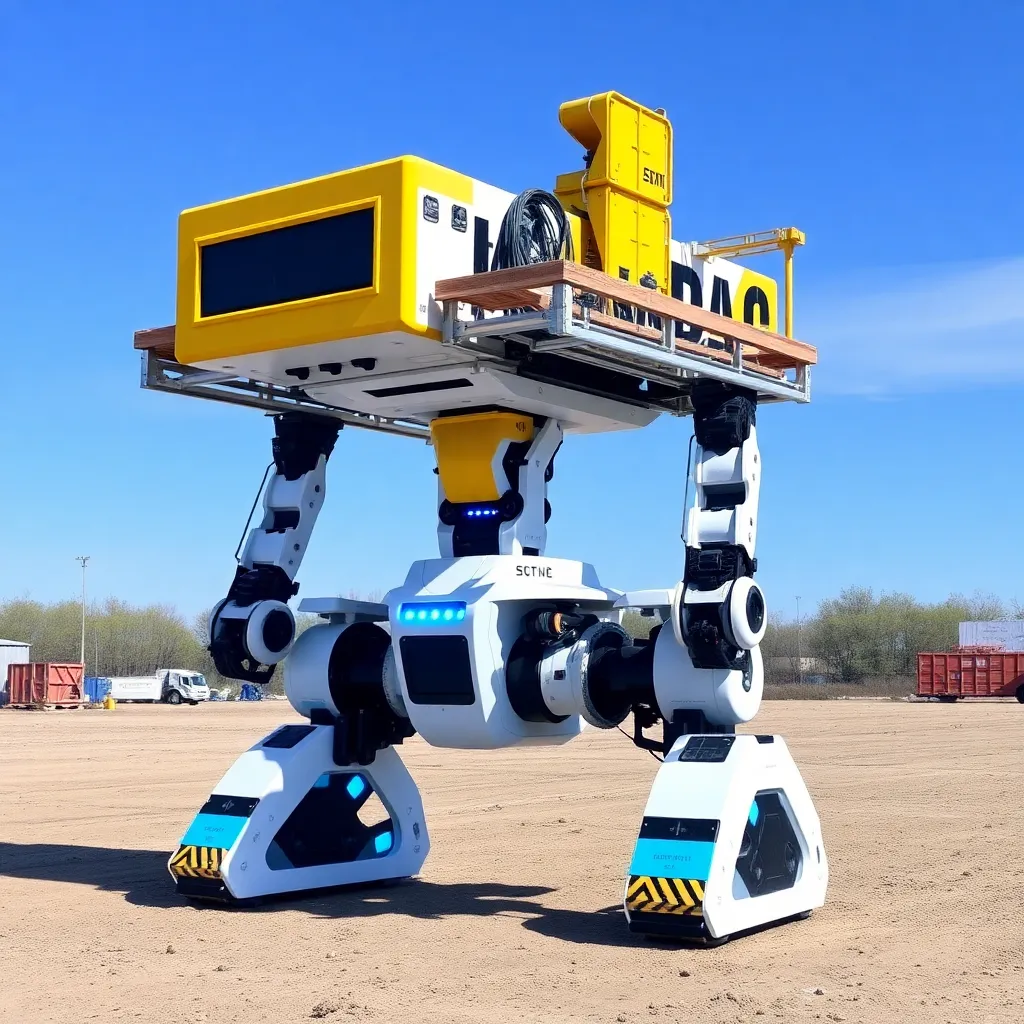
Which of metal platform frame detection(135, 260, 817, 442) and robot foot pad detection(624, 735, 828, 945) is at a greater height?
metal platform frame detection(135, 260, 817, 442)

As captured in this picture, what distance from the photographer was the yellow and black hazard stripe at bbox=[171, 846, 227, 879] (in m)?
9.91

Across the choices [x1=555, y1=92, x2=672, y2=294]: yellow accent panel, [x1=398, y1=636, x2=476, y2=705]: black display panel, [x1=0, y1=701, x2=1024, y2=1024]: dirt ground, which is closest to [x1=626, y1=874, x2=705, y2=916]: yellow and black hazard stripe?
[x1=0, y1=701, x2=1024, y2=1024]: dirt ground

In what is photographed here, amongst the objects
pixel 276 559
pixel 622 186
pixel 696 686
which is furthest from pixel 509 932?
pixel 622 186

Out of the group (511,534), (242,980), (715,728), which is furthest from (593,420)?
(242,980)

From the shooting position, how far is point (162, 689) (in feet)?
215

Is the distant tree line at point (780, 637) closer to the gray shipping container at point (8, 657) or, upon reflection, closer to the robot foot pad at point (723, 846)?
the gray shipping container at point (8, 657)

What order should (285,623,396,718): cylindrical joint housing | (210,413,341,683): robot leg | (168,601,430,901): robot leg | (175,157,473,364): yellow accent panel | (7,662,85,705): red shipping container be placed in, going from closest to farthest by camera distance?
(175,157,473,364): yellow accent panel
(168,601,430,901): robot leg
(285,623,396,718): cylindrical joint housing
(210,413,341,683): robot leg
(7,662,85,705): red shipping container

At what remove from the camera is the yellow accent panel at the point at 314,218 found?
863 cm

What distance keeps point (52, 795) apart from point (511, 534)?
11.9m

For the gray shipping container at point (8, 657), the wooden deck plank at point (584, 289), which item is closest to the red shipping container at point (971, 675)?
the gray shipping container at point (8, 657)

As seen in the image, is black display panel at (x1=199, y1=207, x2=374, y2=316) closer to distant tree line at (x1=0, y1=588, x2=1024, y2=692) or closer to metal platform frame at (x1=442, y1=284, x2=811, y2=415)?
metal platform frame at (x1=442, y1=284, x2=811, y2=415)

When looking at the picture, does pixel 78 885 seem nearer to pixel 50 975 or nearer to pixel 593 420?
pixel 50 975

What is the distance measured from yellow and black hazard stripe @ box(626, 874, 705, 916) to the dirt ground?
26 cm

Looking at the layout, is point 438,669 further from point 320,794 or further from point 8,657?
point 8,657
